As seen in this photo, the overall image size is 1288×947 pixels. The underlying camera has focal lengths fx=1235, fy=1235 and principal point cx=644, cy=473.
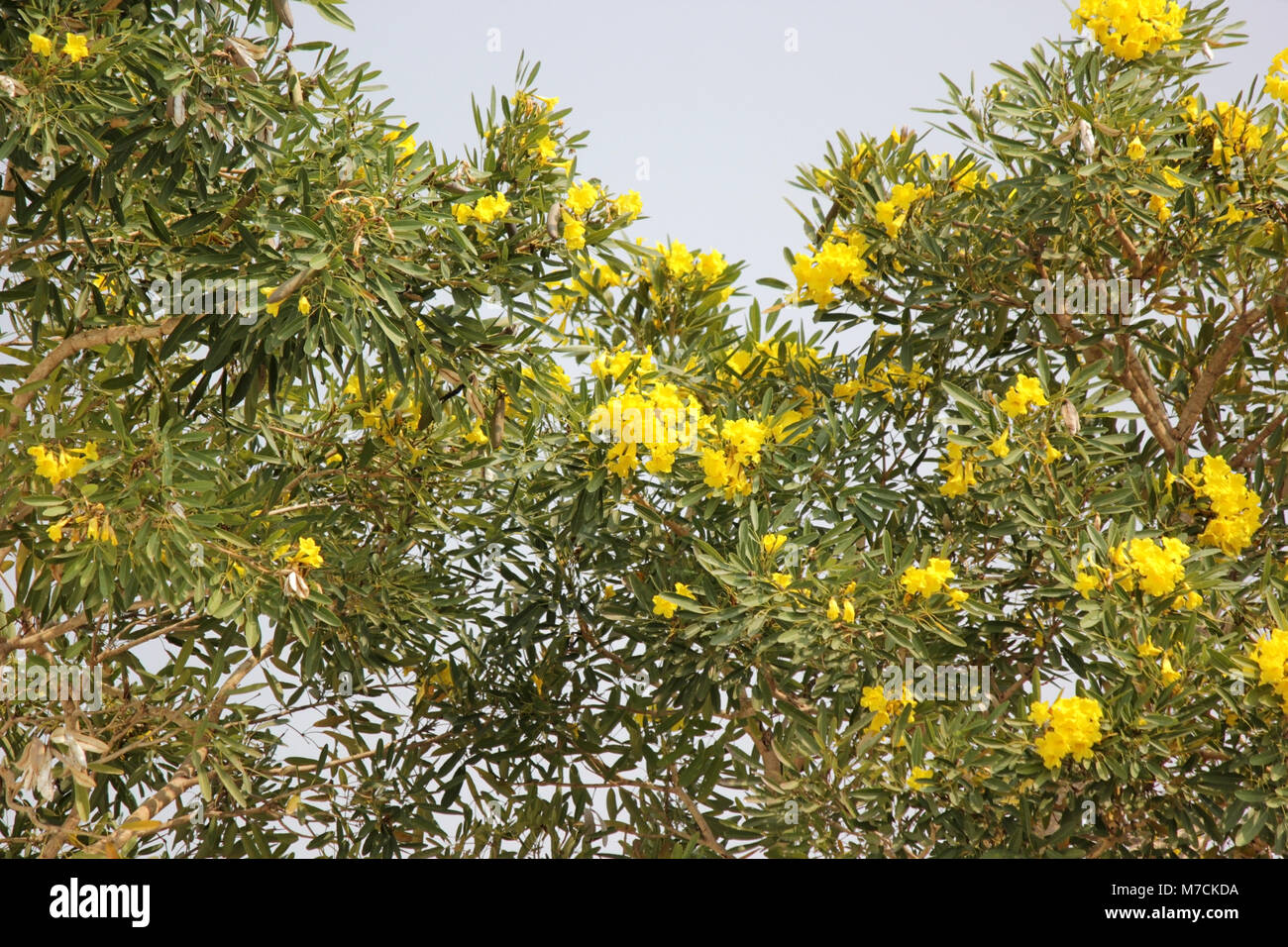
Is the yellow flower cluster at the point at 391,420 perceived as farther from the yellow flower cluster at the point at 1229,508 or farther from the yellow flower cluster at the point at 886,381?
the yellow flower cluster at the point at 1229,508

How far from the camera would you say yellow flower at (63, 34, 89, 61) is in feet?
7.58

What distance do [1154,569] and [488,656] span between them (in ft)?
5.58

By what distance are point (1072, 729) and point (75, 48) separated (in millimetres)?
2251

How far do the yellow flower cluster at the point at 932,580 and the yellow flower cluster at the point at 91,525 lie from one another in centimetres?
160

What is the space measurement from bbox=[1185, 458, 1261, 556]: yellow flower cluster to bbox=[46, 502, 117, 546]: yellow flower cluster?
2.32 meters

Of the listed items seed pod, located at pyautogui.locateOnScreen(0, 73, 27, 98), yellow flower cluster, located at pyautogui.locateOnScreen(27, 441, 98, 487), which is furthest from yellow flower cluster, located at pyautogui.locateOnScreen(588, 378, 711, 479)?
seed pod, located at pyautogui.locateOnScreen(0, 73, 27, 98)

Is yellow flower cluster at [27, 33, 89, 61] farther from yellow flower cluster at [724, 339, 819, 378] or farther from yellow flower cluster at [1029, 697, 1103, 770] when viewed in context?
yellow flower cluster at [1029, 697, 1103, 770]

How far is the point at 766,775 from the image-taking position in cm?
319

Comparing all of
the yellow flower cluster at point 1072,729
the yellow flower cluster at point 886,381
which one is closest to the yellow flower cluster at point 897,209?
the yellow flower cluster at point 886,381

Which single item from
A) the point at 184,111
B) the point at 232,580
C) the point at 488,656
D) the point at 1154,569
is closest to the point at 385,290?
the point at 184,111

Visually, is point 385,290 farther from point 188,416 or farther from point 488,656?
point 488,656

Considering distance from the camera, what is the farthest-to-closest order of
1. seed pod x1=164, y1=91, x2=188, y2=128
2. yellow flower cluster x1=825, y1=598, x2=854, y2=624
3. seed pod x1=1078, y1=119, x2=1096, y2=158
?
seed pod x1=1078, y1=119, x2=1096, y2=158 < yellow flower cluster x1=825, y1=598, x2=854, y2=624 < seed pod x1=164, y1=91, x2=188, y2=128

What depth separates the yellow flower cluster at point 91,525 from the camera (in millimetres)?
2395

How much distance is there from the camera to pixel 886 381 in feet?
10.1
